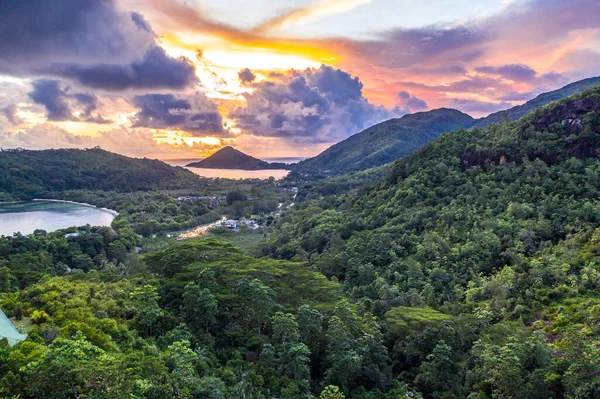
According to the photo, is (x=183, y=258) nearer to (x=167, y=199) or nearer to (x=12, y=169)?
(x=167, y=199)

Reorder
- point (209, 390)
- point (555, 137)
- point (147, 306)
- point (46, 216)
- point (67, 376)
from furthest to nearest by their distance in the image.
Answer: point (46, 216) < point (555, 137) < point (147, 306) < point (209, 390) < point (67, 376)

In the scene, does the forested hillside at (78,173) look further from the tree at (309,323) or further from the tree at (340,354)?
the tree at (340,354)

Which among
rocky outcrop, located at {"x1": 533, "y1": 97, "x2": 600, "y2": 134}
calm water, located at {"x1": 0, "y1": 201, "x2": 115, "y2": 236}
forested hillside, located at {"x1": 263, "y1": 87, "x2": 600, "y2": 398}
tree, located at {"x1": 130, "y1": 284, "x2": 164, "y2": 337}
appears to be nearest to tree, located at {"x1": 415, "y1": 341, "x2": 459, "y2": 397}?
forested hillside, located at {"x1": 263, "y1": 87, "x2": 600, "y2": 398}

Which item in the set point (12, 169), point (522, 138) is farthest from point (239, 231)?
point (12, 169)

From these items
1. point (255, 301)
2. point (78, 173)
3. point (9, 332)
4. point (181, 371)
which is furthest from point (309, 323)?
point (78, 173)

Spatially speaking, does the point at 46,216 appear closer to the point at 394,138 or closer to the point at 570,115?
the point at 570,115

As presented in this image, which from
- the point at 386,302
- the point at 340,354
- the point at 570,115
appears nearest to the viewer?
the point at 340,354

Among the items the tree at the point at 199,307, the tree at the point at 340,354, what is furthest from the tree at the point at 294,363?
the tree at the point at 199,307
